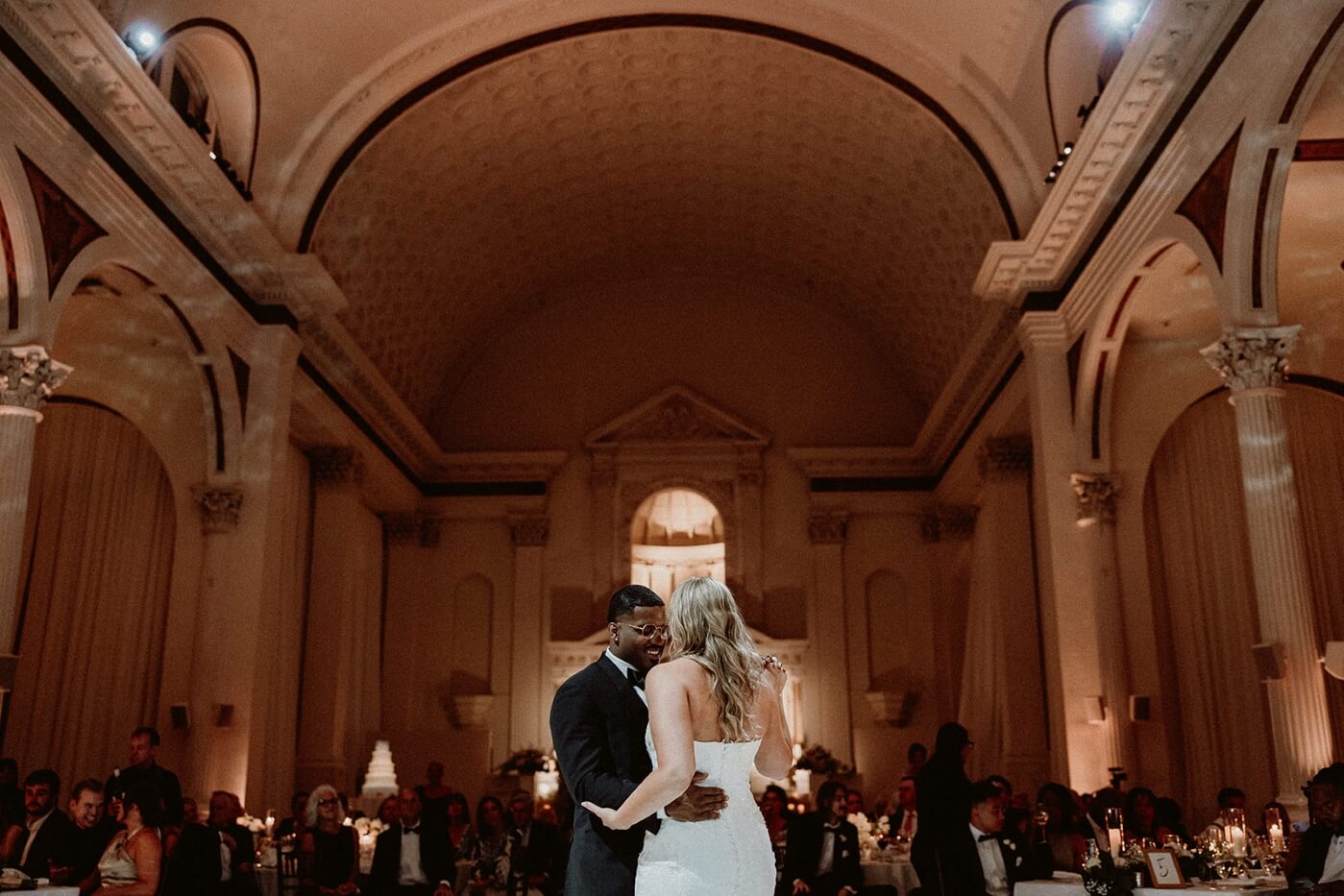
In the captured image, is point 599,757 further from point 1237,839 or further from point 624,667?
point 1237,839

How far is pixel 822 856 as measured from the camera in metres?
9.62

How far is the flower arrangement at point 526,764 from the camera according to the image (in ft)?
64.8

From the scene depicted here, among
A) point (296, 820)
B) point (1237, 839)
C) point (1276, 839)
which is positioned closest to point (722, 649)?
point (1237, 839)

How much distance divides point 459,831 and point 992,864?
5662 mm

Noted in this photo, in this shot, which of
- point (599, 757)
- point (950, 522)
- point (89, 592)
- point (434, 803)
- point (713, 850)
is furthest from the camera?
point (950, 522)

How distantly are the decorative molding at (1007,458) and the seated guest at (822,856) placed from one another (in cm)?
800

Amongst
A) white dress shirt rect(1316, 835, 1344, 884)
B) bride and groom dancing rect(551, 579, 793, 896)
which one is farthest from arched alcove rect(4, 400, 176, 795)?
bride and groom dancing rect(551, 579, 793, 896)

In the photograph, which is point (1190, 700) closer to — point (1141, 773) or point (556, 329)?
point (1141, 773)

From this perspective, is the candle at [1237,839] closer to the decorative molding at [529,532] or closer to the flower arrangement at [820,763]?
the flower arrangement at [820,763]

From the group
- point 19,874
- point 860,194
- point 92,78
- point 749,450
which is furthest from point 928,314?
point 19,874

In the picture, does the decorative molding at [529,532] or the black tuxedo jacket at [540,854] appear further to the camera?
the decorative molding at [529,532]

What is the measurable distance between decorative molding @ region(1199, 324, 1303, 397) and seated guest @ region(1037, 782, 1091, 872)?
3563 mm

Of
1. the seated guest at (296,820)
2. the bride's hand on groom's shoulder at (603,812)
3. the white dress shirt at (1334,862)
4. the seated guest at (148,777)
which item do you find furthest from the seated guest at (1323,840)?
the seated guest at (296,820)

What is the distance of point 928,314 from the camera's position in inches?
758
